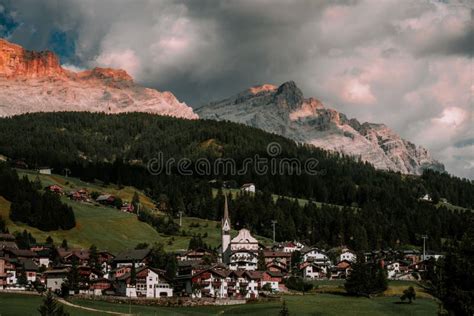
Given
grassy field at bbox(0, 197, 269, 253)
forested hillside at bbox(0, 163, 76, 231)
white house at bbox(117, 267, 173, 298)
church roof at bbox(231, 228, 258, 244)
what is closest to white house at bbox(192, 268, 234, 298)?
white house at bbox(117, 267, 173, 298)

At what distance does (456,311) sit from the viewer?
51.4 meters

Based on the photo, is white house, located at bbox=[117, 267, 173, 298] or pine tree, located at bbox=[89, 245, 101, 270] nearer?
white house, located at bbox=[117, 267, 173, 298]

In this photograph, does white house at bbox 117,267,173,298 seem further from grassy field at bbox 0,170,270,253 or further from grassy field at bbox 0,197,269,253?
grassy field at bbox 0,197,269,253

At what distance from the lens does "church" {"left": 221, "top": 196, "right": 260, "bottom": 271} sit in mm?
160375

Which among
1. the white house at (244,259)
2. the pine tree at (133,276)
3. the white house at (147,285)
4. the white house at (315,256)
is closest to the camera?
the pine tree at (133,276)

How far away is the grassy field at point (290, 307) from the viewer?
91562mm

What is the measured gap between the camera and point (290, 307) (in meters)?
97.3

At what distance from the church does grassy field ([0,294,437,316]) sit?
49282 millimetres

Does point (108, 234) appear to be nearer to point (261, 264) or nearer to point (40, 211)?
point (40, 211)

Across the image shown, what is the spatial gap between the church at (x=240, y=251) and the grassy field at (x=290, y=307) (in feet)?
162

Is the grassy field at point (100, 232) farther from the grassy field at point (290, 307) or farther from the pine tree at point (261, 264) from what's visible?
the grassy field at point (290, 307)

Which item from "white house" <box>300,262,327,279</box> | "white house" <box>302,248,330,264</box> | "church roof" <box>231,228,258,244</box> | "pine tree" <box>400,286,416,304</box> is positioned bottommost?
"pine tree" <box>400,286,416,304</box>

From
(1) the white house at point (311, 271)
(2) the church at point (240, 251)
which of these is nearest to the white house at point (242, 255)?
(2) the church at point (240, 251)

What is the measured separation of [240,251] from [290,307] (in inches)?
2643
